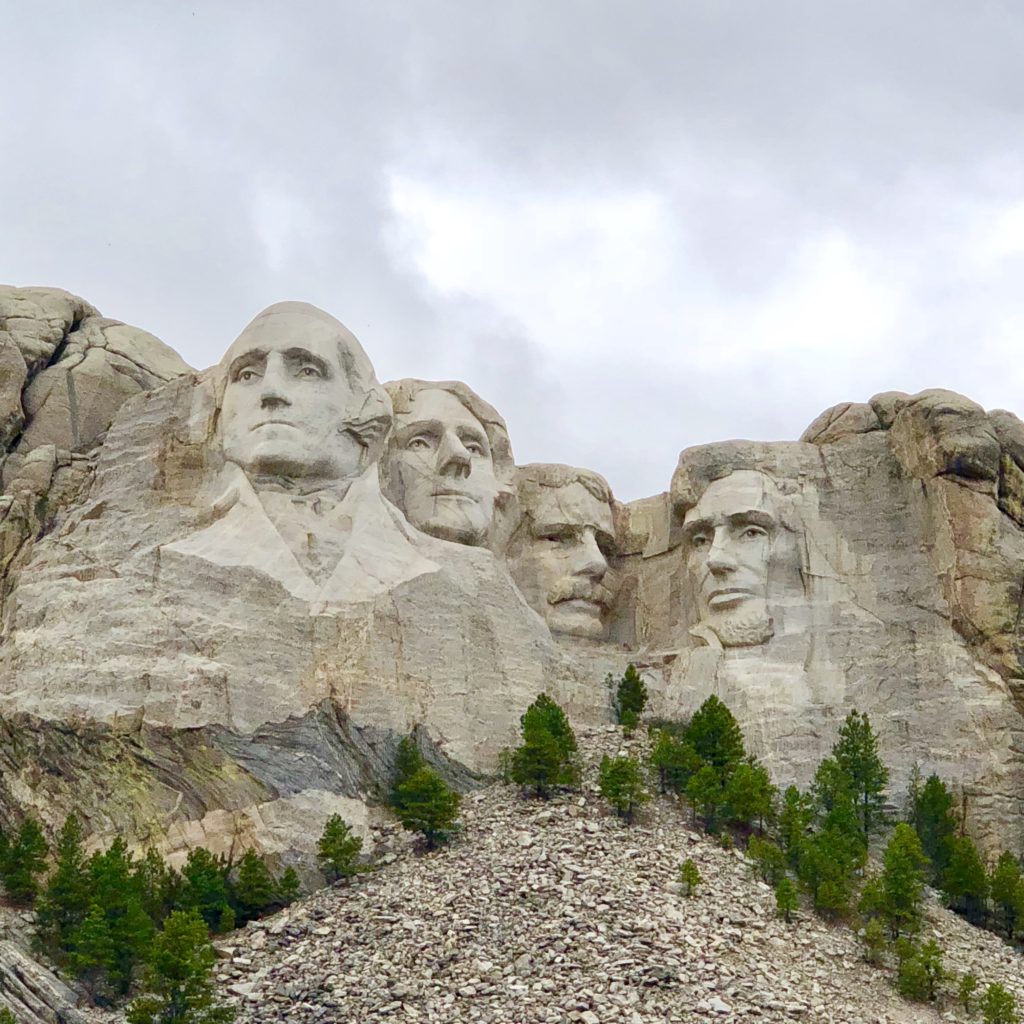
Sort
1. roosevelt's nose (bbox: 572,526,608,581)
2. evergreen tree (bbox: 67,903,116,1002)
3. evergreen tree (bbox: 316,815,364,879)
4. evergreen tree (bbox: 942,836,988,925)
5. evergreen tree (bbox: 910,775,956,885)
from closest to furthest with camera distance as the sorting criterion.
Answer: evergreen tree (bbox: 67,903,116,1002) < evergreen tree (bbox: 316,815,364,879) < evergreen tree (bbox: 942,836,988,925) < evergreen tree (bbox: 910,775,956,885) < roosevelt's nose (bbox: 572,526,608,581)

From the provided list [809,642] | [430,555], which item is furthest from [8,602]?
[809,642]

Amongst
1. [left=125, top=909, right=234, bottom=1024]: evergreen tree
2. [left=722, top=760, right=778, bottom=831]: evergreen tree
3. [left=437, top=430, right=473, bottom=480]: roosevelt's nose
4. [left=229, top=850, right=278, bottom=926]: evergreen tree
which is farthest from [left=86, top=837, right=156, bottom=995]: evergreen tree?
[left=437, top=430, right=473, bottom=480]: roosevelt's nose

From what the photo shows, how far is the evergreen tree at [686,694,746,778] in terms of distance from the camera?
4038 cm

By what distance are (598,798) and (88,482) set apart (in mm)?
8916

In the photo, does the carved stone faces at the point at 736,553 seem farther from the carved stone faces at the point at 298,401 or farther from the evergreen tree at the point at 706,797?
the carved stone faces at the point at 298,401

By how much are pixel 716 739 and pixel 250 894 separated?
23.9 feet

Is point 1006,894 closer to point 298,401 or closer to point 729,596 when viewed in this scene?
point 729,596

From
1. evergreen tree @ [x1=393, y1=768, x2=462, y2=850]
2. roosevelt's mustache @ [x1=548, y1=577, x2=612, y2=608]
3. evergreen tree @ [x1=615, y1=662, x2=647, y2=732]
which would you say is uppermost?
roosevelt's mustache @ [x1=548, y1=577, x2=612, y2=608]

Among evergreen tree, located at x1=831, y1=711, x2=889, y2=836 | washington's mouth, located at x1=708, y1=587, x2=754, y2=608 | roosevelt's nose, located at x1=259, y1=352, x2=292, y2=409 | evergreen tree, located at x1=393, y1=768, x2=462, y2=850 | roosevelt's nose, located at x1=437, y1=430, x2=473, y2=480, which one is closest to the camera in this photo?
evergreen tree, located at x1=393, y1=768, x2=462, y2=850

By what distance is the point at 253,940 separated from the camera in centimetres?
3581

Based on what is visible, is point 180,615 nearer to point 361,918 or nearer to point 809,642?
point 361,918

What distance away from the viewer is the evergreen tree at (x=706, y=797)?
1539 inches

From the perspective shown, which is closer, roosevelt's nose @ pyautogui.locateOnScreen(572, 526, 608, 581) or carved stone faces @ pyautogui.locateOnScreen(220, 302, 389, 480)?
carved stone faces @ pyautogui.locateOnScreen(220, 302, 389, 480)

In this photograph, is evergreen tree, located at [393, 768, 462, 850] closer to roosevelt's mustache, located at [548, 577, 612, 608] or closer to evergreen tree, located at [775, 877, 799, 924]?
evergreen tree, located at [775, 877, 799, 924]
